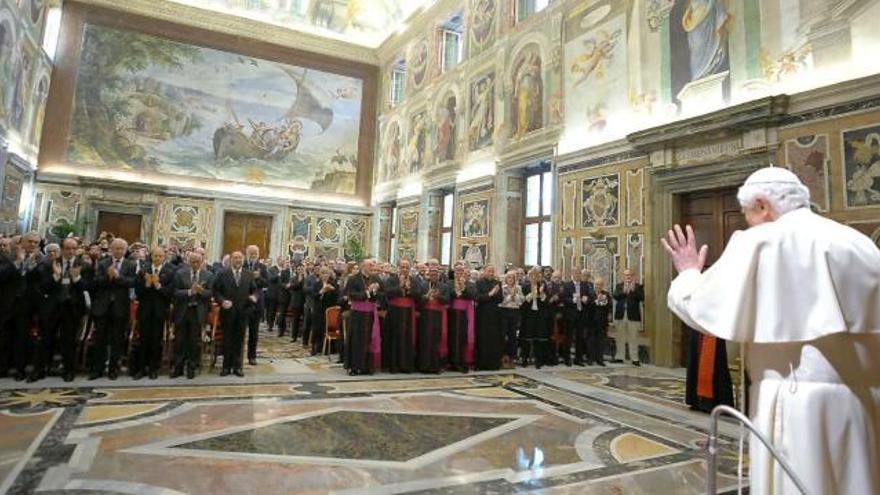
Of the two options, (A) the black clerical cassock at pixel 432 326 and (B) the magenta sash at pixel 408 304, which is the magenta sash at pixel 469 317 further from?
(B) the magenta sash at pixel 408 304

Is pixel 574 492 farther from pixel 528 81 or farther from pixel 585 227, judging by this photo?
pixel 528 81

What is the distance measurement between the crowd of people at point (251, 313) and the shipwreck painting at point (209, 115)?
1037cm

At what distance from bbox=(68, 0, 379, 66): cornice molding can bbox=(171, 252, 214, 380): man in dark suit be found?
53.0 feet

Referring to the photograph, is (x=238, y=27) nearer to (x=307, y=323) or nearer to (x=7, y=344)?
(x=307, y=323)

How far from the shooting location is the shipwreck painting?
1788 cm

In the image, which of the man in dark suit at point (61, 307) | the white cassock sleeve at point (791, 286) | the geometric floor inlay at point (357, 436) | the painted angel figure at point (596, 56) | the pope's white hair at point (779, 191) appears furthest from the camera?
the painted angel figure at point (596, 56)

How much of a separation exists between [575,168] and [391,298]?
576 cm

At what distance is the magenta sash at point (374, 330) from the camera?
7941 millimetres

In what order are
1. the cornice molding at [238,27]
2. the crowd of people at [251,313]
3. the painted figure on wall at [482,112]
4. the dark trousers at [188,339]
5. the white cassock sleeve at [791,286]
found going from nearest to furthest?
the white cassock sleeve at [791,286], the crowd of people at [251,313], the dark trousers at [188,339], the painted figure on wall at [482,112], the cornice molding at [238,27]

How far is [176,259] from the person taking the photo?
29.2ft

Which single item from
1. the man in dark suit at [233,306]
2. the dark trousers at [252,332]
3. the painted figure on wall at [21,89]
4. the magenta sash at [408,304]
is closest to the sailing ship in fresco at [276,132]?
the painted figure on wall at [21,89]

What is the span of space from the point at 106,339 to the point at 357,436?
14.0 ft

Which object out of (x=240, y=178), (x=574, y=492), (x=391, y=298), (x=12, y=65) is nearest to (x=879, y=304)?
(x=574, y=492)

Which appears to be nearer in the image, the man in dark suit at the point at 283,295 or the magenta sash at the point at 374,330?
the magenta sash at the point at 374,330
